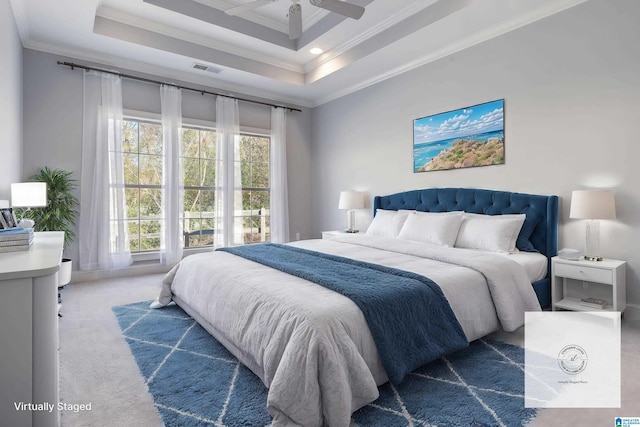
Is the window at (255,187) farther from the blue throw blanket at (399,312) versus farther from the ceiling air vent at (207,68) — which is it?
the blue throw blanket at (399,312)

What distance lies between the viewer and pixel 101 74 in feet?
14.0

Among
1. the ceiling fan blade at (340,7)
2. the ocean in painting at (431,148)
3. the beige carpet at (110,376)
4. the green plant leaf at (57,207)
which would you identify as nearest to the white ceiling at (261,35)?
the ceiling fan blade at (340,7)

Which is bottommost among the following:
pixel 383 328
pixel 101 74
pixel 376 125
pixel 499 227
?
pixel 383 328

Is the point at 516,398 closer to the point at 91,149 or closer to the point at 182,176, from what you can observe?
the point at 182,176

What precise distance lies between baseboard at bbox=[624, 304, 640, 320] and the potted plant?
522 centimetres

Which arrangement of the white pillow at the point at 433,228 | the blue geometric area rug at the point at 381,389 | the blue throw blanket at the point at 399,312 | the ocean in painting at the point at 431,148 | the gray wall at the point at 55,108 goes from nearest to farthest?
the blue geometric area rug at the point at 381,389, the blue throw blanket at the point at 399,312, the white pillow at the point at 433,228, the ocean in painting at the point at 431,148, the gray wall at the point at 55,108

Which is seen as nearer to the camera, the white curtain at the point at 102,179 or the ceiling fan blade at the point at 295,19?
the ceiling fan blade at the point at 295,19

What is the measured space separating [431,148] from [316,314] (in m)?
3.16

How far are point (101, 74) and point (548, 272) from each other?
541cm

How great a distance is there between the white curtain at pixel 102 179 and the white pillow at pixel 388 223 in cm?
321

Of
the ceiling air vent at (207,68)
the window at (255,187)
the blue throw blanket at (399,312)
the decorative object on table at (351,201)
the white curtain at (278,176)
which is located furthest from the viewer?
the white curtain at (278,176)

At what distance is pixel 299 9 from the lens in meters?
2.99

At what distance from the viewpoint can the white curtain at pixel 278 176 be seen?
575cm

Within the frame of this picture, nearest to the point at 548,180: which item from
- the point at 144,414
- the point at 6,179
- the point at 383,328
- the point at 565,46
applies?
the point at 565,46
